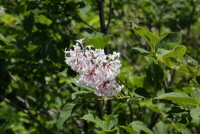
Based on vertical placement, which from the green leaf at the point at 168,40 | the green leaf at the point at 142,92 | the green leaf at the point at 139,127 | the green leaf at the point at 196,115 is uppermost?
the green leaf at the point at 168,40

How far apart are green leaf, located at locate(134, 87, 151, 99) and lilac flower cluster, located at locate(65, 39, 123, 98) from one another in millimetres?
81

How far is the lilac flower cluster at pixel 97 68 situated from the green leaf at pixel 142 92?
81mm

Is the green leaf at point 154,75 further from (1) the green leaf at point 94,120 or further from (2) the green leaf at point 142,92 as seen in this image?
(1) the green leaf at point 94,120

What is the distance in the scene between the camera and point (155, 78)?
48.5 inches

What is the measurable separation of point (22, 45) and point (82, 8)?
462 mm

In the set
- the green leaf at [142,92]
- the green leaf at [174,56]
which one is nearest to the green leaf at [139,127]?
the green leaf at [142,92]

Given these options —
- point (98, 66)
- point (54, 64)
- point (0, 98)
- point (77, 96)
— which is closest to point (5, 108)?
point (0, 98)

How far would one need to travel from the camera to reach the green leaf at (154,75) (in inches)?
48.4

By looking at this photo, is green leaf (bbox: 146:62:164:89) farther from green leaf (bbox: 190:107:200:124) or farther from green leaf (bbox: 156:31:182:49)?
green leaf (bbox: 190:107:200:124)

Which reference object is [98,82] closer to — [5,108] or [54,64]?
[54,64]

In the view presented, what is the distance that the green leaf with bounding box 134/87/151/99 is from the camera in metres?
1.22

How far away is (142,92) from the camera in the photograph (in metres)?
1.23

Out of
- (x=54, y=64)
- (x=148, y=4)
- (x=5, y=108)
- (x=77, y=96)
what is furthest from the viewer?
(x=5, y=108)

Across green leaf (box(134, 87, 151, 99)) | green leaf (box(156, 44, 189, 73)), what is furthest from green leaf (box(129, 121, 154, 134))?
green leaf (box(156, 44, 189, 73))
